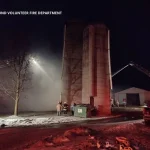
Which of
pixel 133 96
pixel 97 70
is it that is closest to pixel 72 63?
pixel 97 70

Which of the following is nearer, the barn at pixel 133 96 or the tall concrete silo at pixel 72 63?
the tall concrete silo at pixel 72 63

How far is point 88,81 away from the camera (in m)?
23.4

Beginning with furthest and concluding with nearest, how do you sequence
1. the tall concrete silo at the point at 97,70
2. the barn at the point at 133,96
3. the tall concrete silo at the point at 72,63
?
the barn at the point at 133,96, the tall concrete silo at the point at 72,63, the tall concrete silo at the point at 97,70

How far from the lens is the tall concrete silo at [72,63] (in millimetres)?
25547

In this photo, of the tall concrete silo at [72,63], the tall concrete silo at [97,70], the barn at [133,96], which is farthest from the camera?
the barn at [133,96]

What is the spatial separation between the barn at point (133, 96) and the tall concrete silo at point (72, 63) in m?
22.2

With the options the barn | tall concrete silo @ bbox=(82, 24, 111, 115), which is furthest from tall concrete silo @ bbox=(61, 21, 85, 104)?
the barn

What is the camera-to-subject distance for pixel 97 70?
904 inches

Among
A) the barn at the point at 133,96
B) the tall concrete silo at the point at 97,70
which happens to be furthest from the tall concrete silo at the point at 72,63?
the barn at the point at 133,96

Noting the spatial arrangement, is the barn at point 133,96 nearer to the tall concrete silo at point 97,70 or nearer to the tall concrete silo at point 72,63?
the tall concrete silo at point 72,63

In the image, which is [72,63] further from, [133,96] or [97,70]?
[133,96]

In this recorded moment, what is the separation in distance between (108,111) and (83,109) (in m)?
4.85

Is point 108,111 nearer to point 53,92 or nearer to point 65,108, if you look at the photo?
point 65,108

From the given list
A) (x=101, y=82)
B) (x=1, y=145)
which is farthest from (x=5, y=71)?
(x=1, y=145)
